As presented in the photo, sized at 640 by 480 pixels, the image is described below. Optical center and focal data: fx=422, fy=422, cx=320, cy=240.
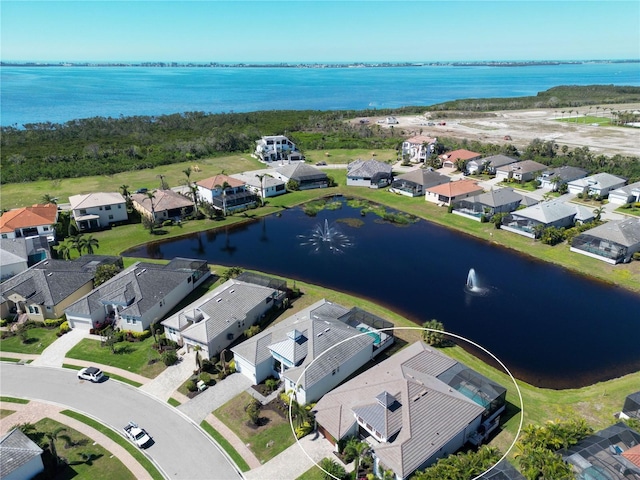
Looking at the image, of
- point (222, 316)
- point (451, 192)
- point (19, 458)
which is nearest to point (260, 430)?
point (222, 316)

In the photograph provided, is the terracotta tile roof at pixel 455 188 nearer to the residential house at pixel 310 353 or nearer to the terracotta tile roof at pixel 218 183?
the terracotta tile roof at pixel 218 183

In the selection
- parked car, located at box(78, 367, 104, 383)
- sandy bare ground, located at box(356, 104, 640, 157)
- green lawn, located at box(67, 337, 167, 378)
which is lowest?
green lawn, located at box(67, 337, 167, 378)

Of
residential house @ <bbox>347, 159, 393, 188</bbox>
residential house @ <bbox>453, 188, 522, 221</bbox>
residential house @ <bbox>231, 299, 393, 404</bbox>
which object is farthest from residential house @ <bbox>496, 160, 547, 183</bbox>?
residential house @ <bbox>231, 299, 393, 404</bbox>

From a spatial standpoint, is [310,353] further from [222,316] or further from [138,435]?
[138,435]

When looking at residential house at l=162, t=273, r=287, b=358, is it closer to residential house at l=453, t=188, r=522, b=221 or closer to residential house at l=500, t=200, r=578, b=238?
residential house at l=500, t=200, r=578, b=238

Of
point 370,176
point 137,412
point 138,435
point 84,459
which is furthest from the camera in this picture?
point 370,176

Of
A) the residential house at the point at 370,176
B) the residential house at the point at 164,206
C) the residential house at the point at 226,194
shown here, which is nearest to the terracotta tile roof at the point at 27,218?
the residential house at the point at 164,206
